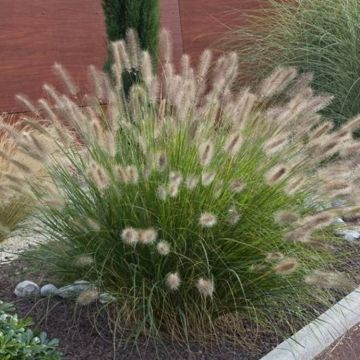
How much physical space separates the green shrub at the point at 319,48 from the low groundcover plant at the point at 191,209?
3426mm

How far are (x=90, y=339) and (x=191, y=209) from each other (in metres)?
0.85

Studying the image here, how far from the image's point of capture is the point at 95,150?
374 centimetres

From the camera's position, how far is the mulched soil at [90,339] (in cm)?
354

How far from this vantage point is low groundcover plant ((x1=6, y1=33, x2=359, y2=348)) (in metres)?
3.44

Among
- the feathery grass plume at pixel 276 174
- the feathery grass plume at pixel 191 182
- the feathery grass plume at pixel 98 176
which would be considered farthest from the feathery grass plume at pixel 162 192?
the feathery grass plume at pixel 276 174

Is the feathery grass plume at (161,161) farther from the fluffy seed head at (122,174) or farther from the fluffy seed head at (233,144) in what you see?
the fluffy seed head at (233,144)

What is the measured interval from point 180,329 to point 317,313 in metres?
0.77

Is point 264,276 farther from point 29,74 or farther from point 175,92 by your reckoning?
point 29,74

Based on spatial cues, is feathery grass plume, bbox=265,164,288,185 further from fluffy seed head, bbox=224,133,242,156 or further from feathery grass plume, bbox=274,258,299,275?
feathery grass plume, bbox=274,258,299,275

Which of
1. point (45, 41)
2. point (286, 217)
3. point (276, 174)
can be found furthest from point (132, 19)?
point (286, 217)

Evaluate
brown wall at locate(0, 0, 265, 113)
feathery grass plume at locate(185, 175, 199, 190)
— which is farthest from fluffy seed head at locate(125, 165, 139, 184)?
brown wall at locate(0, 0, 265, 113)

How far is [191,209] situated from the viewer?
3.47 m

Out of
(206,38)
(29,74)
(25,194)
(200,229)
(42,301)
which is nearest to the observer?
(200,229)

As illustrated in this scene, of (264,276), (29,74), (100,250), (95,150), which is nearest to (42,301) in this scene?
(100,250)
